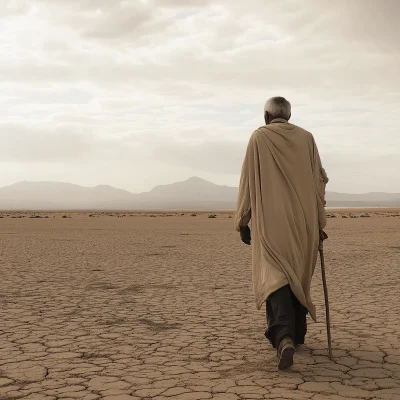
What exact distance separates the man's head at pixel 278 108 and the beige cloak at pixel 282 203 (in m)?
0.10

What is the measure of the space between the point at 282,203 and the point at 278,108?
76 cm

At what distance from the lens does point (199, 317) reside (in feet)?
20.0

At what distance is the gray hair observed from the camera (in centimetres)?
457

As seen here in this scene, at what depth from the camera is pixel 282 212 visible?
4309 mm

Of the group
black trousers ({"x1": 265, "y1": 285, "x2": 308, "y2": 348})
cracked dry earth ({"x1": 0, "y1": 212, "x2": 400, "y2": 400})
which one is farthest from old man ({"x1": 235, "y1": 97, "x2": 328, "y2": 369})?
cracked dry earth ({"x1": 0, "y1": 212, "x2": 400, "y2": 400})

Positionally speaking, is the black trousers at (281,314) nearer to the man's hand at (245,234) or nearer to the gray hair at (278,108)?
the man's hand at (245,234)

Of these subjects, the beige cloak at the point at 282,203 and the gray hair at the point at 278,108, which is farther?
the gray hair at the point at 278,108

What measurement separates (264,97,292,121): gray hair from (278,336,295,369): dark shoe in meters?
1.65

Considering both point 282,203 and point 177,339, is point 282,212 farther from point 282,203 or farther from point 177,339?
point 177,339

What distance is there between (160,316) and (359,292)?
116 inches

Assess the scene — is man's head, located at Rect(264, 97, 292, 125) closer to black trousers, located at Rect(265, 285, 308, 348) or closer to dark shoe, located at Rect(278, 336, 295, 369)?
black trousers, located at Rect(265, 285, 308, 348)

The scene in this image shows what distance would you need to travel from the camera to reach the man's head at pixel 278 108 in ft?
15.0

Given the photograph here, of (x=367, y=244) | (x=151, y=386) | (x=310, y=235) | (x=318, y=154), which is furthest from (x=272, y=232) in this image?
(x=367, y=244)

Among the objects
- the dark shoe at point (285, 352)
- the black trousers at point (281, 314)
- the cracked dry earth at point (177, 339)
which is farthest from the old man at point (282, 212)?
the cracked dry earth at point (177, 339)
